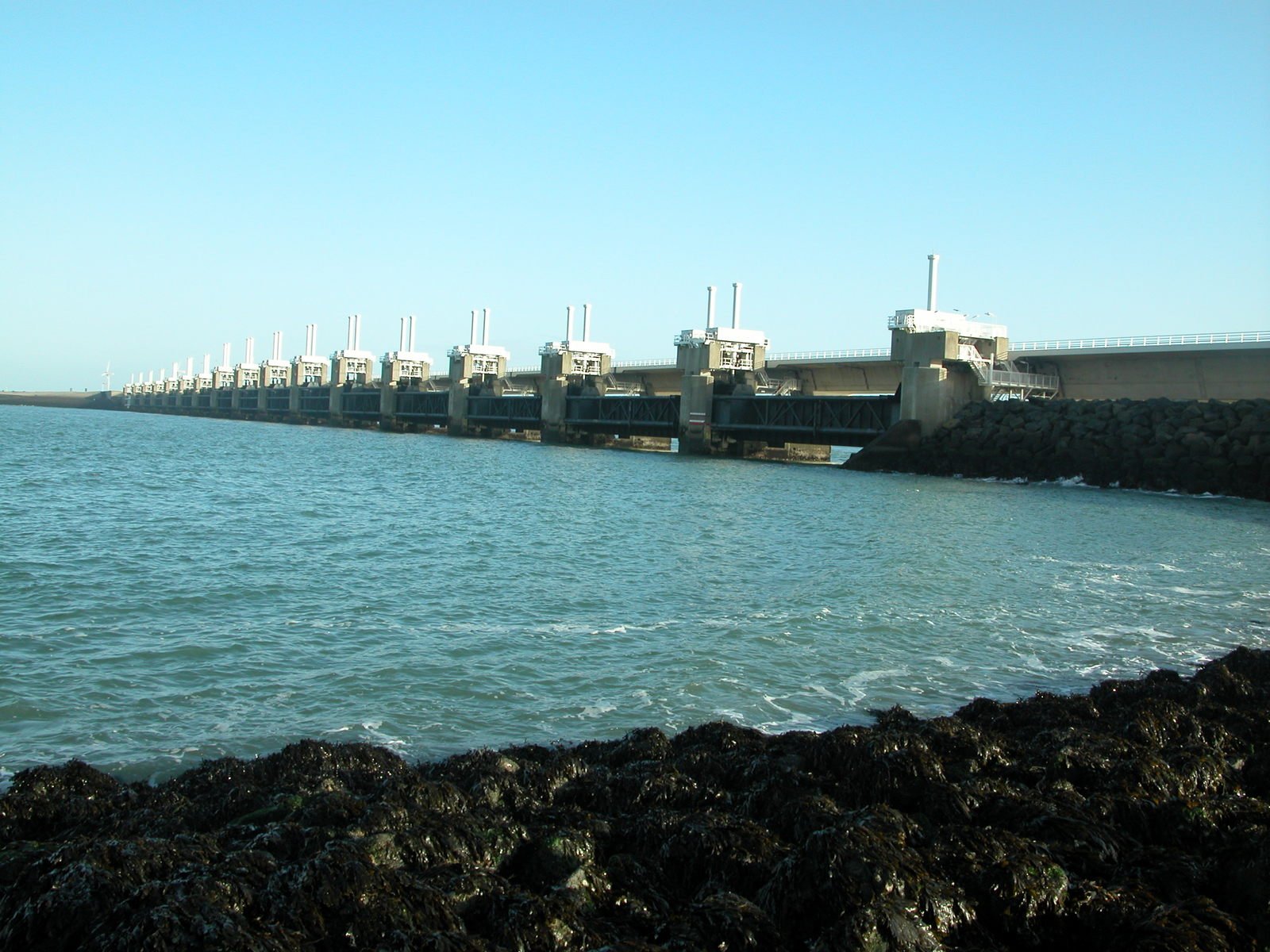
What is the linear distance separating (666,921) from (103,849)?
9.83ft

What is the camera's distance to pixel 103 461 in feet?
143

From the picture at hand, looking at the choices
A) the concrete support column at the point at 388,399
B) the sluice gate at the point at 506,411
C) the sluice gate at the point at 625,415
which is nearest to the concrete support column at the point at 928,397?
the sluice gate at the point at 625,415

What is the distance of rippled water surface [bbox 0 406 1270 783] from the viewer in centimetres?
1029

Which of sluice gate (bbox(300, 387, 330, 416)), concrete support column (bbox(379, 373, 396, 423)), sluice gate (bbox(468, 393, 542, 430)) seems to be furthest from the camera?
sluice gate (bbox(300, 387, 330, 416))

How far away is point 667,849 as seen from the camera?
6.20m

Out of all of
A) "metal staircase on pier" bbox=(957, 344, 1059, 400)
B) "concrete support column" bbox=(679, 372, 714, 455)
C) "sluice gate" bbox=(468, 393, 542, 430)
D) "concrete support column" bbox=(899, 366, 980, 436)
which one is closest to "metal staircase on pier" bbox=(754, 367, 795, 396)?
"concrete support column" bbox=(679, 372, 714, 455)

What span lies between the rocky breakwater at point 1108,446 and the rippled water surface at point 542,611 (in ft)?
23.2

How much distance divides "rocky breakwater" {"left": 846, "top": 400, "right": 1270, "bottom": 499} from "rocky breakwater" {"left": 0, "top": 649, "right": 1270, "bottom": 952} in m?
35.2

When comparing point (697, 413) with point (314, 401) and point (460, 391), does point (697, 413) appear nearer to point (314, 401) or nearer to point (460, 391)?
point (460, 391)

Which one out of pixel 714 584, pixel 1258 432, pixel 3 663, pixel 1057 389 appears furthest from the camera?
pixel 1057 389

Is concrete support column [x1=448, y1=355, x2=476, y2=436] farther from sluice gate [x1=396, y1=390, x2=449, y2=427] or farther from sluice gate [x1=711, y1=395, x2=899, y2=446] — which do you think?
sluice gate [x1=711, y1=395, x2=899, y2=446]

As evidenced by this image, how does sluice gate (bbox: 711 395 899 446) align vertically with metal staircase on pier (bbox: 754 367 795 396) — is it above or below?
below

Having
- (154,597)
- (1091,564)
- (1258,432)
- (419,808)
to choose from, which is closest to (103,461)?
(154,597)

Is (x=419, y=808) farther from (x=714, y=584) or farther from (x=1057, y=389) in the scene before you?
(x=1057, y=389)
